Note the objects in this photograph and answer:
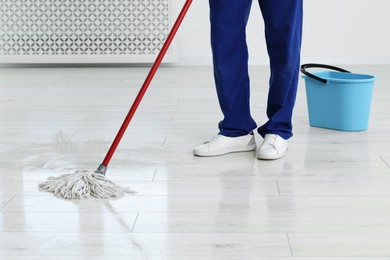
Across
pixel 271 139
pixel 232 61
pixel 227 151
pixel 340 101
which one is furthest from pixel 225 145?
pixel 340 101

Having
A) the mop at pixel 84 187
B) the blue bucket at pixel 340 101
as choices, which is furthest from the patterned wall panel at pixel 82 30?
the mop at pixel 84 187

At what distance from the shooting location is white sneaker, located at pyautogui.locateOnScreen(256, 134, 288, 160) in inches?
75.6

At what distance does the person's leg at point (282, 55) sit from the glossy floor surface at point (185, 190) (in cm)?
11

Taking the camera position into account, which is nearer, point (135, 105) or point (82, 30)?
point (135, 105)

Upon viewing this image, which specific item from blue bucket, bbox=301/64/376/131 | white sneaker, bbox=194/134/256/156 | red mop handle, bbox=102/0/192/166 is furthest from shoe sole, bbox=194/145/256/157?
blue bucket, bbox=301/64/376/131

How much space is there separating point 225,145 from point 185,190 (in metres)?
0.39

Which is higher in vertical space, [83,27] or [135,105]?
[135,105]

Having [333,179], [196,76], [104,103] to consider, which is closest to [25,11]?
[196,76]

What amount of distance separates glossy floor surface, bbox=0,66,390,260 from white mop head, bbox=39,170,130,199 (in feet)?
0.08

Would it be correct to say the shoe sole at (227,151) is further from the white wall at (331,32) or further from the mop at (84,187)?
the white wall at (331,32)

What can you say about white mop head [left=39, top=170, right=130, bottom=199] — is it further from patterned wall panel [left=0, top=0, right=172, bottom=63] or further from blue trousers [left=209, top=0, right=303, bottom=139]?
patterned wall panel [left=0, top=0, right=172, bottom=63]

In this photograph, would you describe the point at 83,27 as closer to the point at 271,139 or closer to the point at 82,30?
the point at 82,30

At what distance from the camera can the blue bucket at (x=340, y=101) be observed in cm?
225

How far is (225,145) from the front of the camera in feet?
6.56
